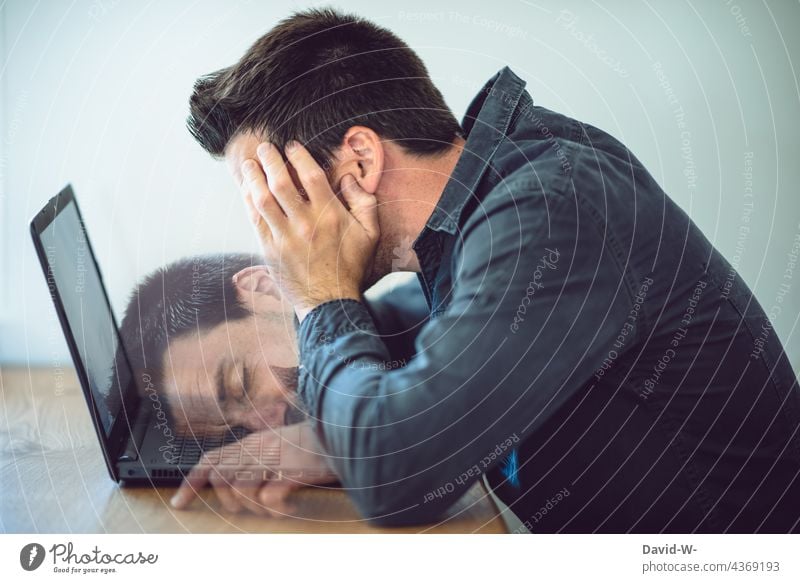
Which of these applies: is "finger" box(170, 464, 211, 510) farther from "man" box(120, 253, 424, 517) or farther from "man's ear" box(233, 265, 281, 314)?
"man's ear" box(233, 265, 281, 314)

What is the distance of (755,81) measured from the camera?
3.05 feet

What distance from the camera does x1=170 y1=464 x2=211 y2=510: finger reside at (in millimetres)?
833

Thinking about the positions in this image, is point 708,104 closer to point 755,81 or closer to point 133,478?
point 755,81

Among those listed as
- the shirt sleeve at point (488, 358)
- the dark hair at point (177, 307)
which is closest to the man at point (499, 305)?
the shirt sleeve at point (488, 358)

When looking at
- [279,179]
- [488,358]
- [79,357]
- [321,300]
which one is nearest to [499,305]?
[488,358]

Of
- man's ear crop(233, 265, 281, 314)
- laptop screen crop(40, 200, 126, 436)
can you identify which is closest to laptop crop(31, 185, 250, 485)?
laptop screen crop(40, 200, 126, 436)

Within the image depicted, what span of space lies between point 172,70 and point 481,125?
36 centimetres

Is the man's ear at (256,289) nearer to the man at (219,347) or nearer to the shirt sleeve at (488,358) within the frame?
the man at (219,347)

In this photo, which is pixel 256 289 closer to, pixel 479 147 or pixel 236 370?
pixel 236 370

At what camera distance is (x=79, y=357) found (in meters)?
0.81

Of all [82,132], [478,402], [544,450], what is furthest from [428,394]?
[82,132]

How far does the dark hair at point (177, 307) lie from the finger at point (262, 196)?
12cm

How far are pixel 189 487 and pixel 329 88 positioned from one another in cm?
44

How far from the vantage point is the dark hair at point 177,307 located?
0.98 m
